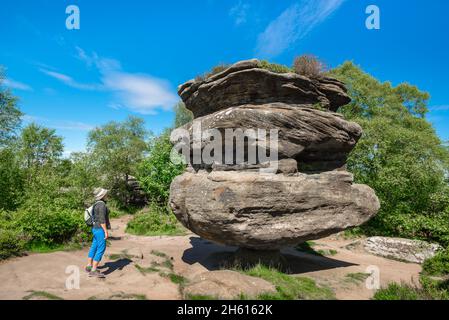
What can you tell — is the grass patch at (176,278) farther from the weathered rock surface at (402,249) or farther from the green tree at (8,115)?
the green tree at (8,115)

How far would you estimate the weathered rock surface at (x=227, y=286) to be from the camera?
21.1ft

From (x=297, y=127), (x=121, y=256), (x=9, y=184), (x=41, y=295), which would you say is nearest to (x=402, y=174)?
(x=297, y=127)

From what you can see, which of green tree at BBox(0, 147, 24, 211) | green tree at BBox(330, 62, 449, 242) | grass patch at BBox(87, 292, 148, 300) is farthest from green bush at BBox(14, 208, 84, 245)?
green tree at BBox(330, 62, 449, 242)

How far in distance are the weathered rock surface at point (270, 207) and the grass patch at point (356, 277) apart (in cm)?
187

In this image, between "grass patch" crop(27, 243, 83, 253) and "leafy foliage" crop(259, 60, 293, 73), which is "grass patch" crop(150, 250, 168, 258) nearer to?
"grass patch" crop(27, 243, 83, 253)

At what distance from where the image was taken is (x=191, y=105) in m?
11.7

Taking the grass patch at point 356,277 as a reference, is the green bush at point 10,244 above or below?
above

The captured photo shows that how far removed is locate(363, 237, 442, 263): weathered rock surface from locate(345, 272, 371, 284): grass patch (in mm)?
5838

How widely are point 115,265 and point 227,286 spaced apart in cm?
502

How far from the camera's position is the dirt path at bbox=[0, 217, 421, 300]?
6.60 m

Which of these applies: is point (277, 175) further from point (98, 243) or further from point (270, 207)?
point (98, 243)

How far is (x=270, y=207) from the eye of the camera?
815cm

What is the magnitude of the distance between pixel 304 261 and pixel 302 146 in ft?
18.7

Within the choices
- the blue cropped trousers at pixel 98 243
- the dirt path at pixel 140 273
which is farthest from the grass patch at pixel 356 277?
the blue cropped trousers at pixel 98 243
